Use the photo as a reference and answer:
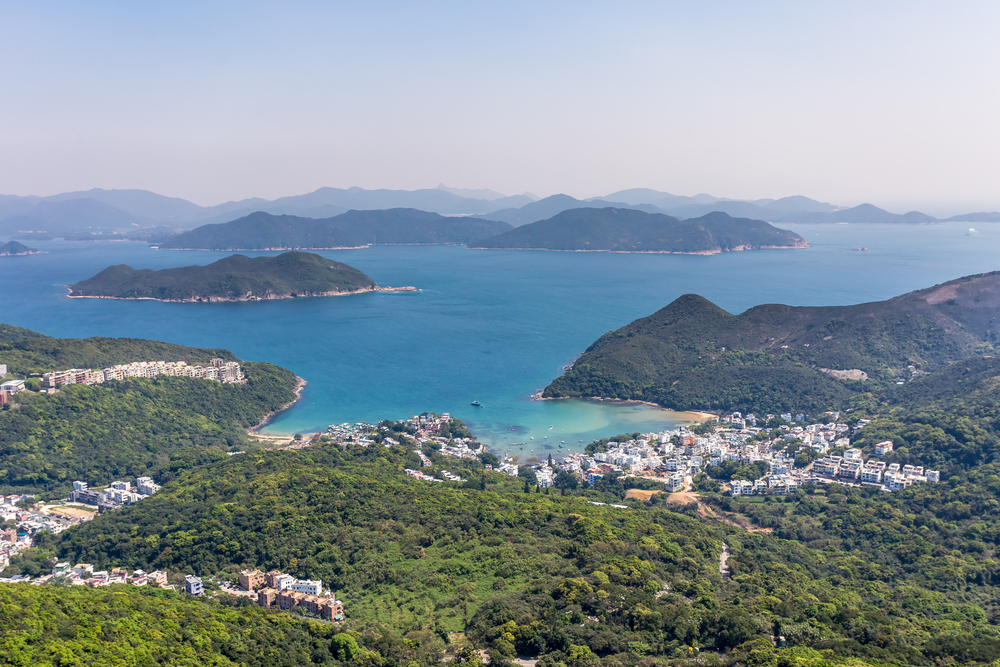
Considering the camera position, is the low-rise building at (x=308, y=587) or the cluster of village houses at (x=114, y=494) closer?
the low-rise building at (x=308, y=587)

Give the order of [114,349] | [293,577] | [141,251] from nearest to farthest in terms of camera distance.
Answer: [293,577], [114,349], [141,251]

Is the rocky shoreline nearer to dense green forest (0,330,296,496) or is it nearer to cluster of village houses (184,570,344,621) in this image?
dense green forest (0,330,296,496)

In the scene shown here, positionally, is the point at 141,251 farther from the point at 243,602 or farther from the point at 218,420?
the point at 243,602

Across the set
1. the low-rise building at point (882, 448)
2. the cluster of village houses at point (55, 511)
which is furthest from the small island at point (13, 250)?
the low-rise building at point (882, 448)

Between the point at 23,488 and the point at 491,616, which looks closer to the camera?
the point at 491,616

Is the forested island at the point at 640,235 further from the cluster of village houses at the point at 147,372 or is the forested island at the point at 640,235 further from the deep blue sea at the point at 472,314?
the cluster of village houses at the point at 147,372

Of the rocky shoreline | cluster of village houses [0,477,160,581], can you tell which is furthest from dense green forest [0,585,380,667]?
the rocky shoreline

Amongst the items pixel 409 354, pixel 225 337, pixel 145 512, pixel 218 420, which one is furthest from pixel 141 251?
pixel 145 512
